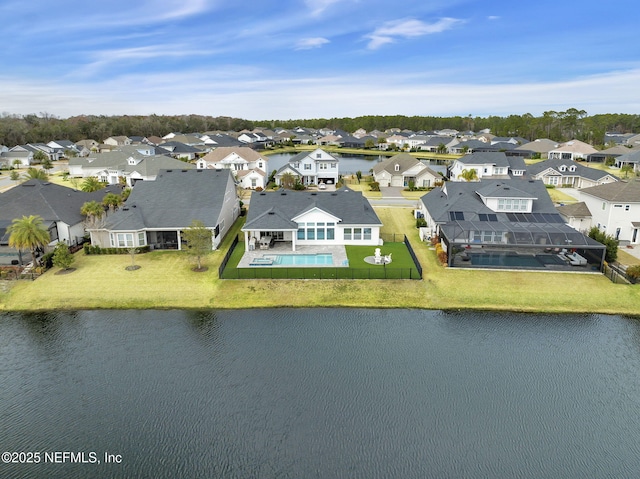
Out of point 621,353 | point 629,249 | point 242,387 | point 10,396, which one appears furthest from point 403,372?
point 629,249

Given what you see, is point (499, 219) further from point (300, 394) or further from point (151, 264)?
point (151, 264)

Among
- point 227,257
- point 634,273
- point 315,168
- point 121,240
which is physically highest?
point 315,168

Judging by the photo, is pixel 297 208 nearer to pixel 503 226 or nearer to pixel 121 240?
pixel 121 240

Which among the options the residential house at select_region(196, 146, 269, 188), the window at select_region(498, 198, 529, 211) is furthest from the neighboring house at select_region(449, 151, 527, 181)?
the residential house at select_region(196, 146, 269, 188)

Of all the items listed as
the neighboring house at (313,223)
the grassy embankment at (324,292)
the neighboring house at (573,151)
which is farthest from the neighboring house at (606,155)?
the neighboring house at (313,223)

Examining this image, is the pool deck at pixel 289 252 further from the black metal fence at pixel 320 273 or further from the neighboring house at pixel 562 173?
the neighboring house at pixel 562 173

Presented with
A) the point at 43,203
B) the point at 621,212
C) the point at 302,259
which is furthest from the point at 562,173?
the point at 43,203
